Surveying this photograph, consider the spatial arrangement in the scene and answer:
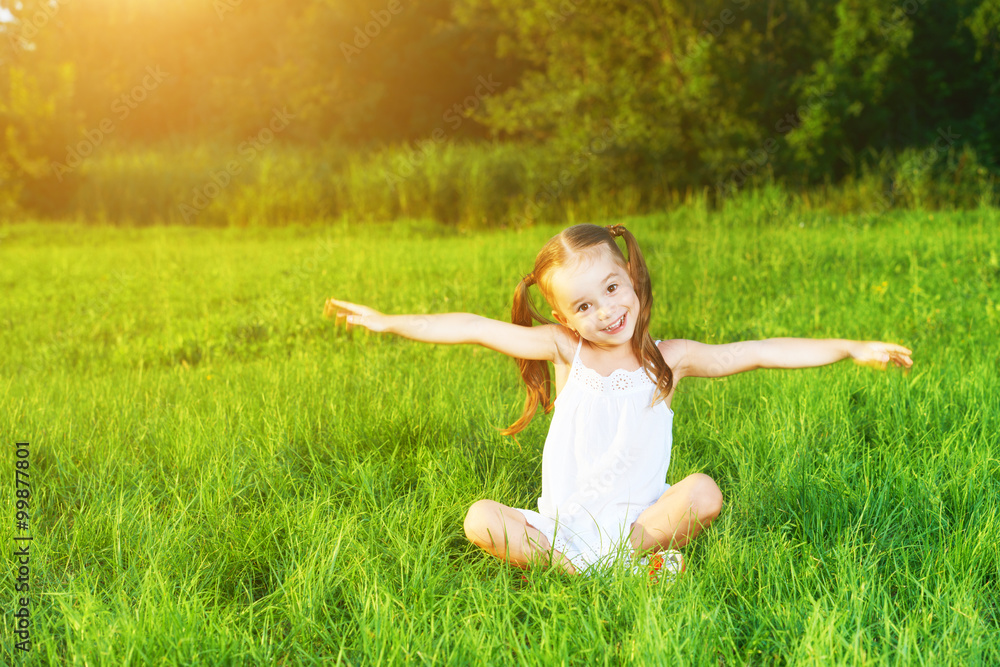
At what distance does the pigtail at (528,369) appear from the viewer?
112 inches

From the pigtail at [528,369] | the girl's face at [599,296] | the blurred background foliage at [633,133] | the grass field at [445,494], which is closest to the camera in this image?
the grass field at [445,494]

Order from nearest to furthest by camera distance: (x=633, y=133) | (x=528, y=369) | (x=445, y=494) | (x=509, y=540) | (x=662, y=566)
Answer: (x=662, y=566), (x=509, y=540), (x=528, y=369), (x=445, y=494), (x=633, y=133)

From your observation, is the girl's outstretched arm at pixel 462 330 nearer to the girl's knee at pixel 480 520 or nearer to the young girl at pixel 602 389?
the young girl at pixel 602 389

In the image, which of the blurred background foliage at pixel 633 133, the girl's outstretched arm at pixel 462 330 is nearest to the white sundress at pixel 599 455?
the girl's outstretched arm at pixel 462 330

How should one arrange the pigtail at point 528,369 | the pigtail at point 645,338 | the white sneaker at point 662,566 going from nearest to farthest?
the white sneaker at point 662,566 < the pigtail at point 645,338 < the pigtail at point 528,369

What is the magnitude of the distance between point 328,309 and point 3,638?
53.4 inches

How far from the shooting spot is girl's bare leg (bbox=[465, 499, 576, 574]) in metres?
2.62

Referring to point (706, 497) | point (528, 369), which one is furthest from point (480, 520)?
point (706, 497)

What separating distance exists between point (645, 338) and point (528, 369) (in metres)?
0.45

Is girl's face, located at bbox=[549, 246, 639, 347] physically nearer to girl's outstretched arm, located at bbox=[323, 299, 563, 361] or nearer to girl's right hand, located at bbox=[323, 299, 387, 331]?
girl's outstretched arm, located at bbox=[323, 299, 563, 361]

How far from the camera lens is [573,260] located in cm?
257

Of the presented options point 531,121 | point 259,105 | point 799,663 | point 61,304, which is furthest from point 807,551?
point 259,105

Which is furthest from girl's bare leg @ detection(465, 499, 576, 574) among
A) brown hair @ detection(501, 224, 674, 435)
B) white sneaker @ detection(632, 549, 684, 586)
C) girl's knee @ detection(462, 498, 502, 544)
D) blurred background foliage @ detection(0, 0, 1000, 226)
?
blurred background foliage @ detection(0, 0, 1000, 226)

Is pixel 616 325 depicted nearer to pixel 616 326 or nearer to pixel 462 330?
pixel 616 326
